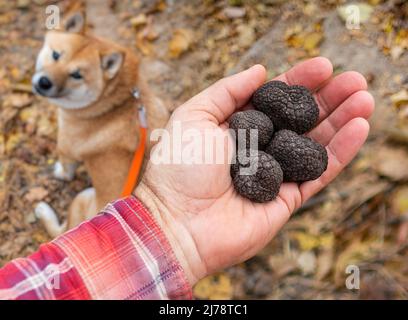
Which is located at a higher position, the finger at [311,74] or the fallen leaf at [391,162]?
the finger at [311,74]

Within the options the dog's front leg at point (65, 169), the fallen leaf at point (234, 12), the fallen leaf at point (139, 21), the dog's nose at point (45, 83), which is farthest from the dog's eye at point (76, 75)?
the fallen leaf at point (234, 12)

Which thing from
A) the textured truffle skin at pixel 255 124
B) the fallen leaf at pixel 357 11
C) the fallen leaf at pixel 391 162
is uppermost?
the fallen leaf at pixel 357 11

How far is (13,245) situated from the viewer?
13.0 feet

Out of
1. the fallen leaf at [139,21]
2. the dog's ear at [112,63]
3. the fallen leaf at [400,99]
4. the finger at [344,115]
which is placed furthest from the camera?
the fallen leaf at [139,21]

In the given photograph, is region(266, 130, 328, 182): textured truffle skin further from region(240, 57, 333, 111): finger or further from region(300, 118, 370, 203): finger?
region(240, 57, 333, 111): finger

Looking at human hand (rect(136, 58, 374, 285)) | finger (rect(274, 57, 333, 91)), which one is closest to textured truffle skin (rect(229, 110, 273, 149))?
human hand (rect(136, 58, 374, 285))

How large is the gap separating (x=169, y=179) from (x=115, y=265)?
59 cm

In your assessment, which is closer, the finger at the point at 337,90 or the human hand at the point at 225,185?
the human hand at the point at 225,185

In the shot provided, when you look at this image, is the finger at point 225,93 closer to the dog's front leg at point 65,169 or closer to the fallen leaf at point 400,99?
the fallen leaf at point 400,99

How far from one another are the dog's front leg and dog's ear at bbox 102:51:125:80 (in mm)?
912

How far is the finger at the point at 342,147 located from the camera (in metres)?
2.63

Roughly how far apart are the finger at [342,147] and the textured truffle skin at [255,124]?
1.21 ft

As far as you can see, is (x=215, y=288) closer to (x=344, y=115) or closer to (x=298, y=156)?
(x=298, y=156)

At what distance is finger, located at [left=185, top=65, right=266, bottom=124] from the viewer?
2791 mm
